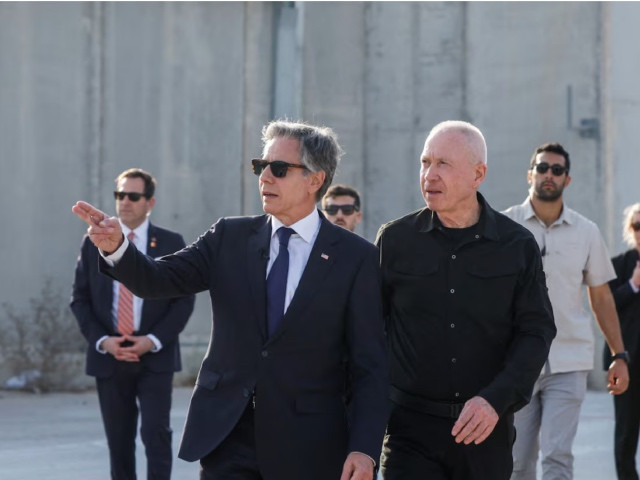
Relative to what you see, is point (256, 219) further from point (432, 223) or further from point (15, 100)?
point (15, 100)

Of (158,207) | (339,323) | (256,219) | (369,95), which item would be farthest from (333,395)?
(369,95)

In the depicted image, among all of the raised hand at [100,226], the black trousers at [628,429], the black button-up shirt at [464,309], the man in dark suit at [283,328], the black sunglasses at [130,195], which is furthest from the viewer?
the black trousers at [628,429]

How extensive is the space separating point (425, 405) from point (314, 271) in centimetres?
87

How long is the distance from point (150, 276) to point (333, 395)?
2.63 ft

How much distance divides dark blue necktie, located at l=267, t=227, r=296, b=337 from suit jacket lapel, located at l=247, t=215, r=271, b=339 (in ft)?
0.09

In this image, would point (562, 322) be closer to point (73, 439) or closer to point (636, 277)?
point (636, 277)

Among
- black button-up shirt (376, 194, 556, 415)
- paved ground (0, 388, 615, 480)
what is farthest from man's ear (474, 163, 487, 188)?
paved ground (0, 388, 615, 480)

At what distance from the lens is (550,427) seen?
24.4 ft

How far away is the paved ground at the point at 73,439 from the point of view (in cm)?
944

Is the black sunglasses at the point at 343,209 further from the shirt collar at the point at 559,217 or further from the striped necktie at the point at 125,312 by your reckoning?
the striped necktie at the point at 125,312

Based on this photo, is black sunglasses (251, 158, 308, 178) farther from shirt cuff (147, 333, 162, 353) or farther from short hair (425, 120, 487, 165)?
shirt cuff (147, 333, 162, 353)

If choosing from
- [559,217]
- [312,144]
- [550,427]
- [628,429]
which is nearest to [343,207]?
[559,217]

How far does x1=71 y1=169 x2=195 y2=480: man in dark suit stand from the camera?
801cm

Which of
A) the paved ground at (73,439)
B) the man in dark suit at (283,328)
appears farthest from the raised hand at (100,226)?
the paved ground at (73,439)
